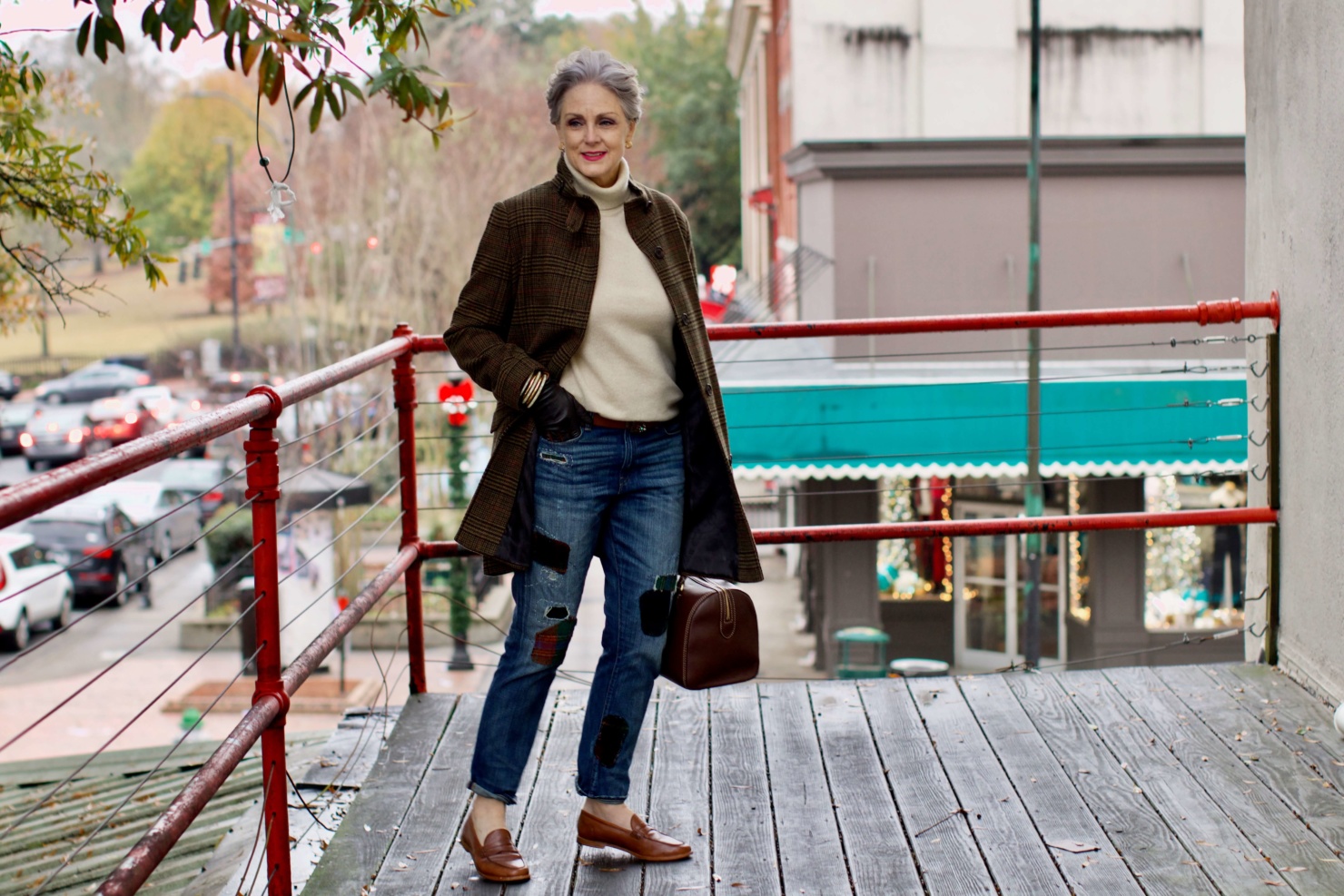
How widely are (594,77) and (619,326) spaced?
0.55m

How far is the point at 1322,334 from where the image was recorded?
4.37 metres

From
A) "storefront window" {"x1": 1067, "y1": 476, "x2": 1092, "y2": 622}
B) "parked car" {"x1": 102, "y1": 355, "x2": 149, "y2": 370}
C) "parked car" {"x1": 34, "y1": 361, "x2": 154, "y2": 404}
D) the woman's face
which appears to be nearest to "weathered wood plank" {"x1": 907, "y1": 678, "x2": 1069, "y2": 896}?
the woman's face

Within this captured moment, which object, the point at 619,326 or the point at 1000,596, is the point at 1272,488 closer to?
the point at 619,326

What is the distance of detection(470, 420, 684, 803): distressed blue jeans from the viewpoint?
321cm

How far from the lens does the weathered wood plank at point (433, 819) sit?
3.34 metres

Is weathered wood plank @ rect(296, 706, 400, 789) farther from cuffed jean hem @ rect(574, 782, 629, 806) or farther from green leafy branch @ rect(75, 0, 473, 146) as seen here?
green leafy branch @ rect(75, 0, 473, 146)

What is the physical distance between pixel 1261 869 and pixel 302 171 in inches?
1007

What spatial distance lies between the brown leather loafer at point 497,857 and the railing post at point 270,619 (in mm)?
444

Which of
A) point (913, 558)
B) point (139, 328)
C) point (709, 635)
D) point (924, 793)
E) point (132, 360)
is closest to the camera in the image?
point (709, 635)

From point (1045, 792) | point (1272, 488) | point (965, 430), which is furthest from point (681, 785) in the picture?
point (965, 430)

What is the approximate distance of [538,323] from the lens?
123 inches

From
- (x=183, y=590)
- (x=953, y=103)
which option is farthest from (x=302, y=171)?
(x=953, y=103)

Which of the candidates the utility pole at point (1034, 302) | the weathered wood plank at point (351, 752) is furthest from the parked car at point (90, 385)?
the weathered wood plank at point (351, 752)

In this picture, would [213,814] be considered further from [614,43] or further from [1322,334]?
[614,43]
